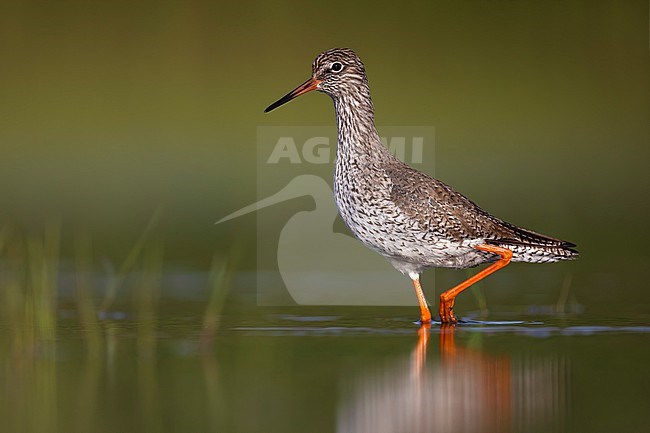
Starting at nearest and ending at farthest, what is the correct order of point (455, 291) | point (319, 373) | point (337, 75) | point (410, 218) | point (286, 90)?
point (319, 373), point (410, 218), point (455, 291), point (337, 75), point (286, 90)

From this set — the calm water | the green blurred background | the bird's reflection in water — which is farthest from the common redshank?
the green blurred background

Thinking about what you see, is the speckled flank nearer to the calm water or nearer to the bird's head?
the bird's head

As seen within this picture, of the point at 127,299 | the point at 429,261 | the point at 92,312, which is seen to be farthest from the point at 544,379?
the point at 127,299

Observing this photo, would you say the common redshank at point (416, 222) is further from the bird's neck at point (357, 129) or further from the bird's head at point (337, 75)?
the bird's head at point (337, 75)

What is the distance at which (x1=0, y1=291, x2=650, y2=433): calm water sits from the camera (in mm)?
6602

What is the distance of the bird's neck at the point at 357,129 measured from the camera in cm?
1015

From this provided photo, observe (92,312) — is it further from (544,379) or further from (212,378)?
(544,379)

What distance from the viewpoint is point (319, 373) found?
7.62m

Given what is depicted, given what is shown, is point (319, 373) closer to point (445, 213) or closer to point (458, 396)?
point (458, 396)

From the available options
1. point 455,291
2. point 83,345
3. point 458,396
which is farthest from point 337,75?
point 458,396

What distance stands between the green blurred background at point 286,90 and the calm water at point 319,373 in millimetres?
6371

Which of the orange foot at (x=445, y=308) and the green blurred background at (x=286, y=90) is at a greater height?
the green blurred background at (x=286, y=90)

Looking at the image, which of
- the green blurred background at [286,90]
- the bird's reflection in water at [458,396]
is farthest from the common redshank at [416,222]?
the green blurred background at [286,90]

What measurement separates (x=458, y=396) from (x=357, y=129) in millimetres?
3585
